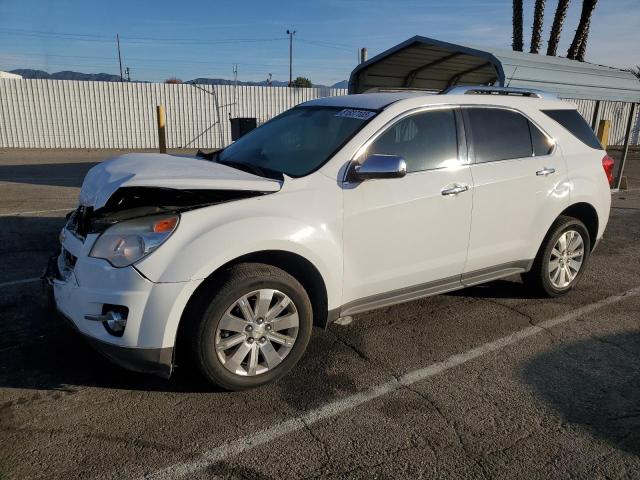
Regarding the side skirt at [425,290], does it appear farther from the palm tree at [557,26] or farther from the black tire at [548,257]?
the palm tree at [557,26]

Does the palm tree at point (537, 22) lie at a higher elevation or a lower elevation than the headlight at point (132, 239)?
higher

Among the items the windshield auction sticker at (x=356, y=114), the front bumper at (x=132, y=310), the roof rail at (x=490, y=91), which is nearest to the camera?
the front bumper at (x=132, y=310)

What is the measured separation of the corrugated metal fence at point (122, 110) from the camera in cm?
1964

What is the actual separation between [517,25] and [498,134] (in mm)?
16138

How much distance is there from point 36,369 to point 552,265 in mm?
4263

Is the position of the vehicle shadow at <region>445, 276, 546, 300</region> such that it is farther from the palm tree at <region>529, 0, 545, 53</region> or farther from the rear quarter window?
the palm tree at <region>529, 0, 545, 53</region>

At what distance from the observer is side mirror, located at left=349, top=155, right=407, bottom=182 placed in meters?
3.30

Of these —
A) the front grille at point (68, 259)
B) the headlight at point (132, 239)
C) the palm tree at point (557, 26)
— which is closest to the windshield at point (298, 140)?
the headlight at point (132, 239)

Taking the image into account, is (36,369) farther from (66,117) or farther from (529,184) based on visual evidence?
(66,117)

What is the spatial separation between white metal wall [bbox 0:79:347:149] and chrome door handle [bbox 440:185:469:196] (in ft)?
51.8

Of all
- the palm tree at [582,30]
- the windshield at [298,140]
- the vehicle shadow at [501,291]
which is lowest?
the vehicle shadow at [501,291]

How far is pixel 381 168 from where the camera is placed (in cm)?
330

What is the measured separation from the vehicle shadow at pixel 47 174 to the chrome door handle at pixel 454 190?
938 centimetres

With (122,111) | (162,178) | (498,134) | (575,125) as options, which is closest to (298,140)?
(162,178)
